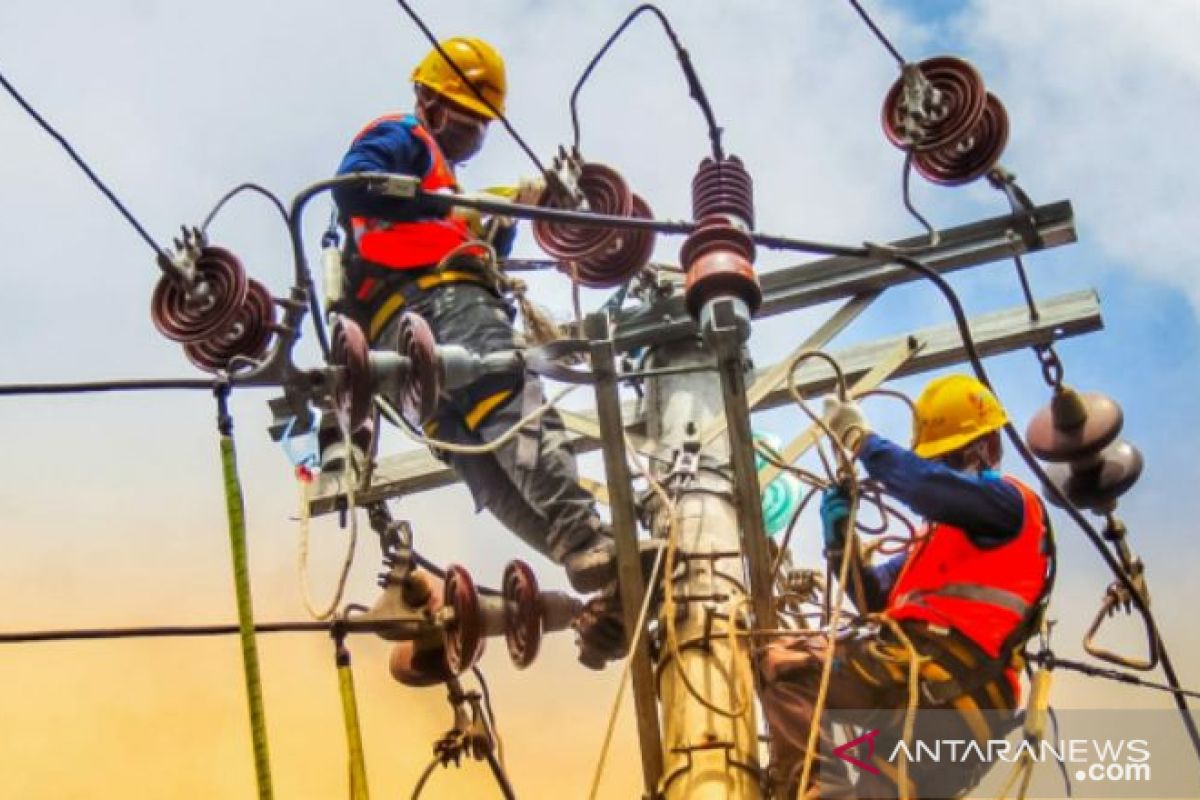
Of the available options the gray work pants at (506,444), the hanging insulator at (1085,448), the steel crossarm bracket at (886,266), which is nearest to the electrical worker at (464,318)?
the gray work pants at (506,444)

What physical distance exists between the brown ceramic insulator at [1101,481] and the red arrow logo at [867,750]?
2410 millimetres

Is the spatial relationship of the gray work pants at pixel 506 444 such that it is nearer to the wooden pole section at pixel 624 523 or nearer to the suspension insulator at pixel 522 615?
the suspension insulator at pixel 522 615

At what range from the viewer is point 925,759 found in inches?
226

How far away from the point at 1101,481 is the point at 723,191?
2.37 metres

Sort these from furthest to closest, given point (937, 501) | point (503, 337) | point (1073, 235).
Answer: point (1073, 235)
point (503, 337)
point (937, 501)

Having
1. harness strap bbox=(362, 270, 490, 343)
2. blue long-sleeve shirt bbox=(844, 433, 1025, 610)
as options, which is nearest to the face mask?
harness strap bbox=(362, 270, 490, 343)

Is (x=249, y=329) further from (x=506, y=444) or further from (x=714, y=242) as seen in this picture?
(x=714, y=242)

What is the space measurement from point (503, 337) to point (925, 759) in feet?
6.62

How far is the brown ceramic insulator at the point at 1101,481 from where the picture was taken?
7.80 m

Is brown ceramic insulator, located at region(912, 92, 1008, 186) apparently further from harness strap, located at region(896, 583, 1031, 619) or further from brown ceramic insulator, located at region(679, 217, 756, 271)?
harness strap, located at region(896, 583, 1031, 619)

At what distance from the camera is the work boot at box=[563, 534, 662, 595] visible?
19.7 feet

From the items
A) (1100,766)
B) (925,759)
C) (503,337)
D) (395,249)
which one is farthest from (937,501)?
(395,249)

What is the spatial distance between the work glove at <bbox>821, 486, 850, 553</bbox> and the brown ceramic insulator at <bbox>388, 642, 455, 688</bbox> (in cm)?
129

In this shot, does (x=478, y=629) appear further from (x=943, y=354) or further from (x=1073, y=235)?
(x=1073, y=235)
